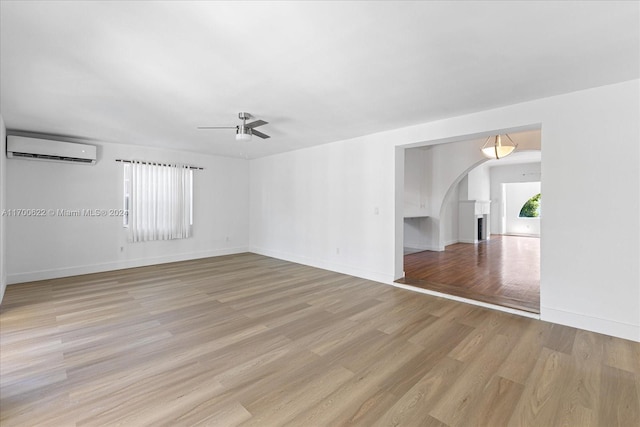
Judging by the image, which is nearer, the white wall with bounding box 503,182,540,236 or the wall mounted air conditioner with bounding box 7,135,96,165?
the wall mounted air conditioner with bounding box 7,135,96,165

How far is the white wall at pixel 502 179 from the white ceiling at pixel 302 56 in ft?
31.8

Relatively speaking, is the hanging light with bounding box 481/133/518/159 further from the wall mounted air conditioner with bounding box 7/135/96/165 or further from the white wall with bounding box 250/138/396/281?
the wall mounted air conditioner with bounding box 7/135/96/165

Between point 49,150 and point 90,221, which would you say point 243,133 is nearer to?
point 49,150

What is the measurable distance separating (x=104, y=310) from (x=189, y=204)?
11.4ft

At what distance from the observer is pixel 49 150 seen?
4703 millimetres

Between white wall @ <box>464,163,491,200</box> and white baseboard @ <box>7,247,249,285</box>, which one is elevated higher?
white wall @ <box>464,163,491,200</box>

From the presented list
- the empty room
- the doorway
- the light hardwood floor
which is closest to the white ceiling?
the empty room

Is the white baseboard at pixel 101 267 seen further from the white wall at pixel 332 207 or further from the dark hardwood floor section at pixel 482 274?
the dark hardwood floor section at pixel 482 274

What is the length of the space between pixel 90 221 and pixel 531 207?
1532 cm

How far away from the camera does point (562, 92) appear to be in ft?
10.0

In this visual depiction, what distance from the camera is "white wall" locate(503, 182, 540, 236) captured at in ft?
39.5

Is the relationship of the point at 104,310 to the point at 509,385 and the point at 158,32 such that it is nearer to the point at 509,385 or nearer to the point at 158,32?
the point at 158,32

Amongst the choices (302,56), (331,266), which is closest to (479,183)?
(331,266)

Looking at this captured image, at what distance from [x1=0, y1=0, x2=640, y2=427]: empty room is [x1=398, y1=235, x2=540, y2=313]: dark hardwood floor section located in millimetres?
80
